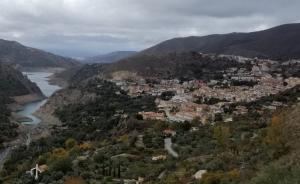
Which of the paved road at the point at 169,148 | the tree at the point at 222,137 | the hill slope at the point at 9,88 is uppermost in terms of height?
the tree at the point at 222,137

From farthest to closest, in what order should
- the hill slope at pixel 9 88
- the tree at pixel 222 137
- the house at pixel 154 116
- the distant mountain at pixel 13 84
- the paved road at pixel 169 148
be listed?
the distant mountain at pixel 13 84, the hill slope at pixel 9 88, the house at pixel 154 116, the paved road at pixel 169 148, the tree at pixel 222 137

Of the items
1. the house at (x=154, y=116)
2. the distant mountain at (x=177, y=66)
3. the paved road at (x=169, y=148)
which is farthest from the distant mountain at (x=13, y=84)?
the paved road at (x=169, y=148)

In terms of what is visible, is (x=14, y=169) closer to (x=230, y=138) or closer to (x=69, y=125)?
(x=230, y=138)

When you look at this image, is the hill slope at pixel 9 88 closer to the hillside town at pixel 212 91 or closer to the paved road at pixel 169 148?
the hillside town at pixel 212 91

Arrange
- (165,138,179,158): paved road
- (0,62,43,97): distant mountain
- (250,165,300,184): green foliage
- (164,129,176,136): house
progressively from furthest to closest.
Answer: (0,62,43,97): distant mountain → (164,129,176,136): house → (165,138,179,158): paved road → (250,165,300,184): green foliage

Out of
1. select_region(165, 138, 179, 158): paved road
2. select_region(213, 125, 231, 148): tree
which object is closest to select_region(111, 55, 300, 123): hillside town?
select_region(165, 138, 179, 158): paved road

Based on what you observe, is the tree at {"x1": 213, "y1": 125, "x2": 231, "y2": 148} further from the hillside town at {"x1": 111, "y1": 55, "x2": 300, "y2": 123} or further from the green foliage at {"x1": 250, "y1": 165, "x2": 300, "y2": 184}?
the hillside town at {"x1": 111, "y1": 55, "x2": 300, "y2": 123}

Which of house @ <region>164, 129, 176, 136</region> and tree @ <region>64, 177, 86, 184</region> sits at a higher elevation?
tree @ <region>64, 177, 86, 184</region>

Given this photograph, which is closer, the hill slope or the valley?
the valley

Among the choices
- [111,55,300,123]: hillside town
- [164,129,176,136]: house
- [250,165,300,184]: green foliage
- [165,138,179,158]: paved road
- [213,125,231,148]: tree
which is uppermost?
[250,165,300,184]: green foliage
